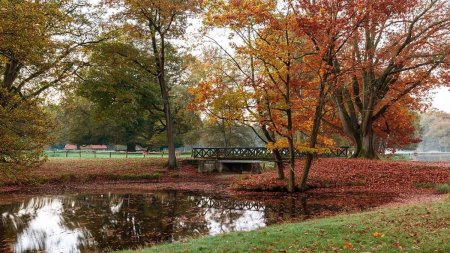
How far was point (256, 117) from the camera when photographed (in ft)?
61.3

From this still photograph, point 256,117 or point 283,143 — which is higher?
point 256,117

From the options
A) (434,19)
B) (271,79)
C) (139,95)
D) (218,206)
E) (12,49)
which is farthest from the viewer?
(139,95)

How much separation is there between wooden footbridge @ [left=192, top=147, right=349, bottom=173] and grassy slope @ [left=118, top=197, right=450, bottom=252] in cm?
2073

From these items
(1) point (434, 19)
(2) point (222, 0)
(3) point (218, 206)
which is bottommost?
(3) point (218, 206)

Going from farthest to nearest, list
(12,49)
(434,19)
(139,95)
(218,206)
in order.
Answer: (139,95) < (434,19) < (218,206) < (12,49)

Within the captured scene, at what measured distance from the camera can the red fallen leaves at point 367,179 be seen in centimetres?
1998

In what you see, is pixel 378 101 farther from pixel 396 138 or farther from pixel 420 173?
pixel 396 138

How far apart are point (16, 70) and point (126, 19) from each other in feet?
27.1

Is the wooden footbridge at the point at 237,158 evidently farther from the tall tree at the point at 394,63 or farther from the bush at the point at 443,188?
the bush at the point at 443,188

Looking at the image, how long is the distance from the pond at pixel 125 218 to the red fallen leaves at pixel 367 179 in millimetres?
3300

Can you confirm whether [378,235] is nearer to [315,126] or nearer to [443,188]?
[315,126]

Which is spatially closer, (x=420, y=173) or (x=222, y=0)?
(x=222, y=0)

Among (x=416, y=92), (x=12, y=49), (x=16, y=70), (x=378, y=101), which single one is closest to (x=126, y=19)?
(x=16, y=70)

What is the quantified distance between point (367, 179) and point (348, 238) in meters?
14.3
